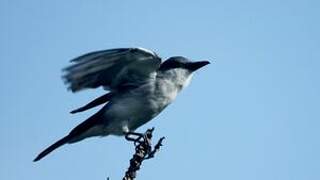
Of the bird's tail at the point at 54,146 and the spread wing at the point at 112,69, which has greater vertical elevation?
the spread wing at the point at 112,69

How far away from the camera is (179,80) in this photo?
9.45m

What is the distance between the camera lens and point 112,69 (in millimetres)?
9070

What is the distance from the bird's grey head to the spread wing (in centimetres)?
22

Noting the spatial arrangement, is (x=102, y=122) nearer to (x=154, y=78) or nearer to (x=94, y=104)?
(x=94, y=104)

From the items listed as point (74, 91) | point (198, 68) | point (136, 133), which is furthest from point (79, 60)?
point (198, 68)

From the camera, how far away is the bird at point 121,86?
8719 millimetres

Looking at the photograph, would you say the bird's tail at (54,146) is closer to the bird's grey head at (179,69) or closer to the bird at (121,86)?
the bird at (121,86)

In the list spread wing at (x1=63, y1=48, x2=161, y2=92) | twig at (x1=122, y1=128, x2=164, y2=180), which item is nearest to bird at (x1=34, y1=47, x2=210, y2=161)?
spread wing at (x1=63, y1=48, x2=161, y2=92)

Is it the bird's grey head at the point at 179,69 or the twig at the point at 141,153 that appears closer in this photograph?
the twig at the point at 141,153

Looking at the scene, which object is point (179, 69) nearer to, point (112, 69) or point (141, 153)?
point (112, 69)

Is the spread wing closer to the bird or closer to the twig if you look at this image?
the bird

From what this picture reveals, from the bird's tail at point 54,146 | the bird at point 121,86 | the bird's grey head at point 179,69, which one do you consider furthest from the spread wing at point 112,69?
the bird's tail at point 54,146

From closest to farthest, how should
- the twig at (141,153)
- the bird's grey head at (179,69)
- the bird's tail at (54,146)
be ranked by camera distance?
the twig at (141,153) → the bird's tail at (54,146) → the bird's grey head at (179,69)

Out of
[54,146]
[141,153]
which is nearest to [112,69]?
[54,146]
